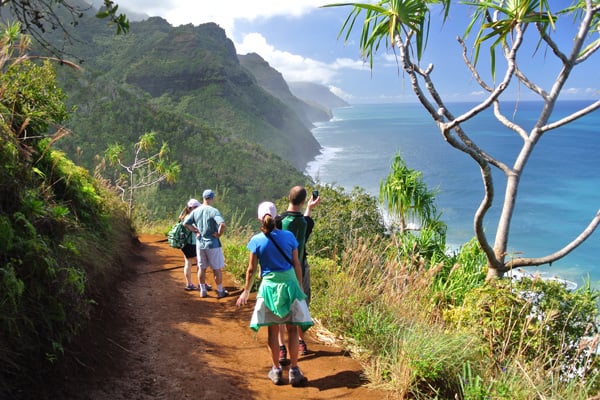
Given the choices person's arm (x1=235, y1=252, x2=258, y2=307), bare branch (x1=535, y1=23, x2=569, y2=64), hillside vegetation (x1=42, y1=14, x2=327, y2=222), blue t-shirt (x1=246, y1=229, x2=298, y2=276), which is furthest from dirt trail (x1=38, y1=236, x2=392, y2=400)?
bare branch (x1=535, y1=23, x2=569, y2=64)

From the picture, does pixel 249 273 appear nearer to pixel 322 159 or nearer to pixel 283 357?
pixel 283 357

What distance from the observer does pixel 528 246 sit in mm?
51844

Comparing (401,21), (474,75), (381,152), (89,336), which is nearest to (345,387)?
(89,336)

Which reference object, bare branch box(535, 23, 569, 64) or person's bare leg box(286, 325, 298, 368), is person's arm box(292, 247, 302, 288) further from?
bare branch box(535, 23, 569, 64)

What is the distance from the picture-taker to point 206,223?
6.06 m

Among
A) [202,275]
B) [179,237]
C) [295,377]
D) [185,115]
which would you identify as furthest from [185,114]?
[295,377]

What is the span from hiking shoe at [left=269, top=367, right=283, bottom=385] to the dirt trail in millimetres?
52

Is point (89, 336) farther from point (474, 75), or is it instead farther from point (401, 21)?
point (474, 75)

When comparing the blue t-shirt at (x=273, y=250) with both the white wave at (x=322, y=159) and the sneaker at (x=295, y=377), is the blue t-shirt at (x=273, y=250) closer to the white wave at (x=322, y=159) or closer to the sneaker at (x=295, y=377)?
the sneaker at (x=295, y=377)

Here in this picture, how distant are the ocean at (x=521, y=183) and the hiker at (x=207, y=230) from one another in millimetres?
9397

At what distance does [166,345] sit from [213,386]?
956 mm

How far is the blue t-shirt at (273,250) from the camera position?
3.72 meters

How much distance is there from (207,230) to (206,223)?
0.30ft

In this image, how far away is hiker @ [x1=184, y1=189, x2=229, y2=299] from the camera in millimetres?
6035
